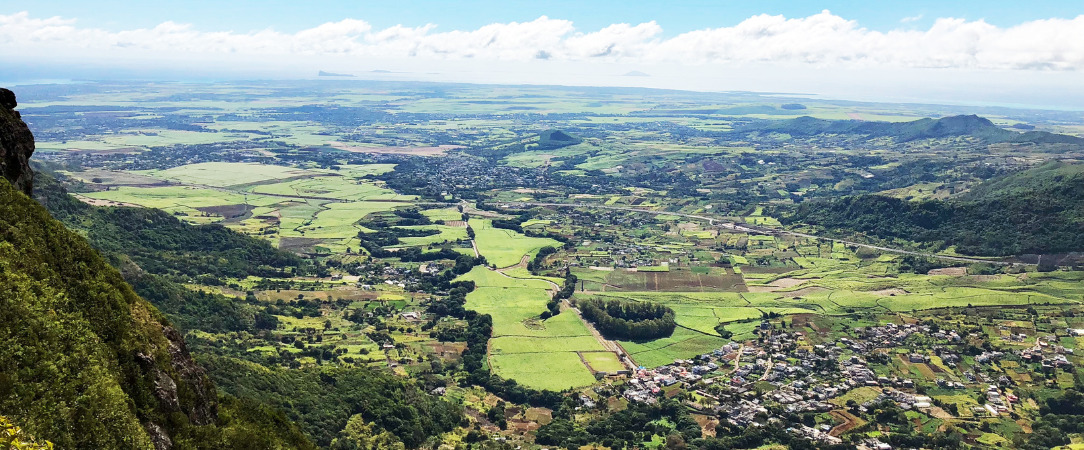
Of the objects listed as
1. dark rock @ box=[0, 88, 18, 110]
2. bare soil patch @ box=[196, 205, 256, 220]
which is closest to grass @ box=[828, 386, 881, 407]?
dark rock @ box=[0, 88, 18, 110]

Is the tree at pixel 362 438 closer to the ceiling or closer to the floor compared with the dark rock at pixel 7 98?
closer to the floor

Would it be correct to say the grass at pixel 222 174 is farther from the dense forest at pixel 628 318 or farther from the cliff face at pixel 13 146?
the cliff face at pixel 13 146

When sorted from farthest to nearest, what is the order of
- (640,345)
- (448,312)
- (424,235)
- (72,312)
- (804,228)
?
(804,228)
(424,235)
(448,312)
(640,345)
(72,312)

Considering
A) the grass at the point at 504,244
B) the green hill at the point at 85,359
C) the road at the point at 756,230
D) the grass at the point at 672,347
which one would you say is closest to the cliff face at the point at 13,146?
the green hill at the point at 85,359

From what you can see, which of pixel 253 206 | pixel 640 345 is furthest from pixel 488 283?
pixel 253 206

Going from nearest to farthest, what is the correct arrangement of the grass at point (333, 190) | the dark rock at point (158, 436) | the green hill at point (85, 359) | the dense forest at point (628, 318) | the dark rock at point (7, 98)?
the green hill at point (85, 359)
the dark rock at point (158, 436)
the dark rock at point (7, 98)
the dense forest at point (628, 318)
the grass at point (333, 190)

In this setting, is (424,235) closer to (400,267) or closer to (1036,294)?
(400,267)

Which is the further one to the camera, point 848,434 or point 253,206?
point 253,206
